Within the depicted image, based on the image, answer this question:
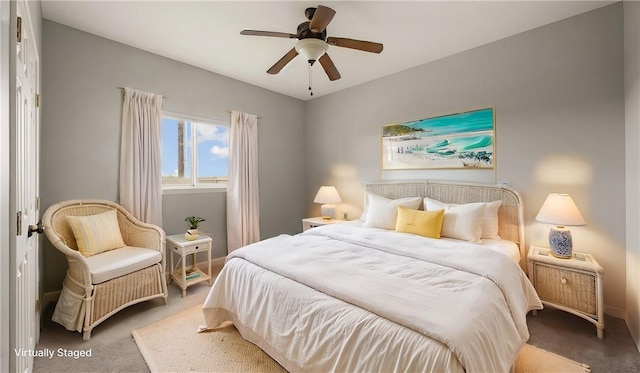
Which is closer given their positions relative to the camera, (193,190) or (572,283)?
(572,283)

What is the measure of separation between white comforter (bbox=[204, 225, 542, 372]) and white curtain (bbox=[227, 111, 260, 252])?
5.43 ft

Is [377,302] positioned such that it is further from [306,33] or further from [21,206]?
[306,33]

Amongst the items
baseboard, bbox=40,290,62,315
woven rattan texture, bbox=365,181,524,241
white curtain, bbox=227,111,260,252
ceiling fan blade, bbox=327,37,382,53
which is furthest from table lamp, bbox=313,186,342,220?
baseboard, bbox=40,290,62,315

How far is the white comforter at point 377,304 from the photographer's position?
113 cm

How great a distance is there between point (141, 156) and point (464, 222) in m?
3.55

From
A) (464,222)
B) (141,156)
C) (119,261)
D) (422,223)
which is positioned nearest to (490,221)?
(464,222)

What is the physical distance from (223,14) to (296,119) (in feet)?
8.23

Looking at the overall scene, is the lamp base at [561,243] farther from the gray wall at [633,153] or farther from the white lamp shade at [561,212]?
the gray wall at [633,153]

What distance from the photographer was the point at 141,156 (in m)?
2.97

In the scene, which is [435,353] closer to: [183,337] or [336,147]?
[183,337]

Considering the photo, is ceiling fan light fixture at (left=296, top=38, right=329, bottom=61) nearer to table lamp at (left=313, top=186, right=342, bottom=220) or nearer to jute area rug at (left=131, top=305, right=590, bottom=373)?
table lamp at (left=313, top=186, right=342, bottom=220)

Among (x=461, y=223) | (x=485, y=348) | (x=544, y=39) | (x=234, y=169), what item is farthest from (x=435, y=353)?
(x=234, y=169)

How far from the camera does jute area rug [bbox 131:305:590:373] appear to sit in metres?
1.75

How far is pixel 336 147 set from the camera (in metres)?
4.43
